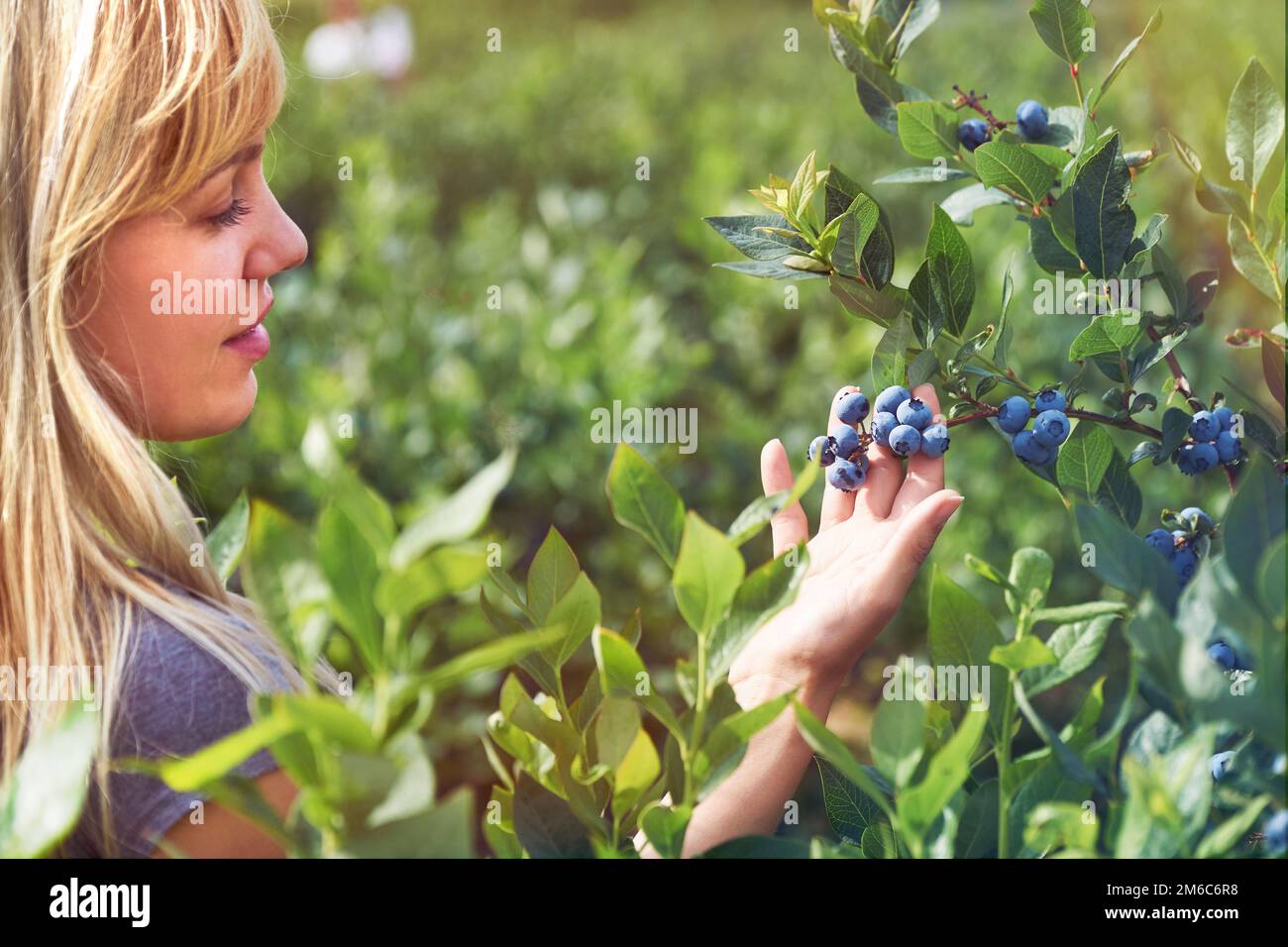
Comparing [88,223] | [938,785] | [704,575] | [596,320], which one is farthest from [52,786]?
[596,320]

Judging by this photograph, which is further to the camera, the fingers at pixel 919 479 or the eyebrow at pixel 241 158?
the eyebrow at pixel 241 158

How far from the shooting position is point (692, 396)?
4.32 meters

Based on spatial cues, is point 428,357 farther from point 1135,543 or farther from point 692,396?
point 1135,543

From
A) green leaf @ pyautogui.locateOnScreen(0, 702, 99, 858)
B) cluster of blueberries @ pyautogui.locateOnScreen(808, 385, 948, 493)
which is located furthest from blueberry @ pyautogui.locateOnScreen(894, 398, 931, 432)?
green leaf @ pyautogui.locateOnScreen(0, 702, 99, 858)

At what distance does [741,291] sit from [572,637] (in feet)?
12.5

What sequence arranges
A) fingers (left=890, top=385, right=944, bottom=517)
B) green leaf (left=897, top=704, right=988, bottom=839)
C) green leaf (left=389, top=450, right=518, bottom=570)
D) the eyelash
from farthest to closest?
the eyelash → fingers (left=890, top=385, right=944, bottom=517) → green leaf (left=897, top=704, right=988, bottom=839) → green leaf (left=389, top=450, right=518, bottom=570)

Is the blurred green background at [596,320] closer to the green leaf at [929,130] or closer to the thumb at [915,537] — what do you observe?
the thumb at [915,537]

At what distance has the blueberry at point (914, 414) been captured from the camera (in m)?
0.97

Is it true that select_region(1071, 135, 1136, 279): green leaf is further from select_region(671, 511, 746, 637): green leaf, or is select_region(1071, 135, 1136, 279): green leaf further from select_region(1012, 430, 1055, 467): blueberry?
select_region(671, 511, 746, 637): green leaf

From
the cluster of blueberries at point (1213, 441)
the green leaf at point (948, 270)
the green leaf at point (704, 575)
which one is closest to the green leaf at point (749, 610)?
the green leaf at point (704, 575)

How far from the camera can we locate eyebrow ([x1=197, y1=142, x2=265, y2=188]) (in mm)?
1185

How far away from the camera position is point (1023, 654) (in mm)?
756

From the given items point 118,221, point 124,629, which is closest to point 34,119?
point 118,221
